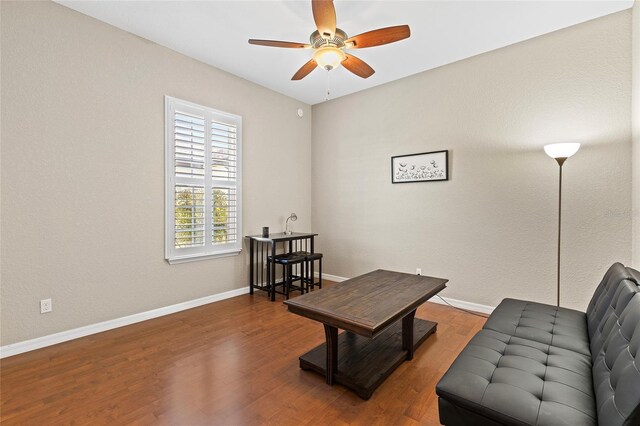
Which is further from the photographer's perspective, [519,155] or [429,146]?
[429,146]

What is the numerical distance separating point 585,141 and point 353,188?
268 centimetres

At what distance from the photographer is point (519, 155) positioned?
3135 mm

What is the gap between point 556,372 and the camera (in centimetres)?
140

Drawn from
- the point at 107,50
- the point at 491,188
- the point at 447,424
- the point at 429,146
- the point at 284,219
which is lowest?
the point at 447,424

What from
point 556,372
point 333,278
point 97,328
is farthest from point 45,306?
point 556,372

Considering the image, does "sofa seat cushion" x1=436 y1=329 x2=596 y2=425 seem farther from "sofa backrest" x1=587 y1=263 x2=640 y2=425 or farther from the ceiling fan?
the ceiling fan

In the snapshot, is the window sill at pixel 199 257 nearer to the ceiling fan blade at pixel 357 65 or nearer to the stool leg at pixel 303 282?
the stool leg at pixel 303 282

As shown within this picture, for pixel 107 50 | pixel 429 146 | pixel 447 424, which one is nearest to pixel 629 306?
pixel 447 424

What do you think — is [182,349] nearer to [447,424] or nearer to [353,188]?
[447,424]

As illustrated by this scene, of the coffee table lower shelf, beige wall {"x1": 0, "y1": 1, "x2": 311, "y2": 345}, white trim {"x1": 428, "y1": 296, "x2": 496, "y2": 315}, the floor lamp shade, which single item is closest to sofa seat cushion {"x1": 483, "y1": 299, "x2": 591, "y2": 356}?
Result: the coffee table lower shelf

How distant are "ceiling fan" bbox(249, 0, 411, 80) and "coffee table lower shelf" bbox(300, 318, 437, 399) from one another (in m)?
2.35

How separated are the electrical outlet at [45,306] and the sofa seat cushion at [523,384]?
10.2 ft

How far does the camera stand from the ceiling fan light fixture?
238cm

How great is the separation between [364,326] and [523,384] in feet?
2.51
